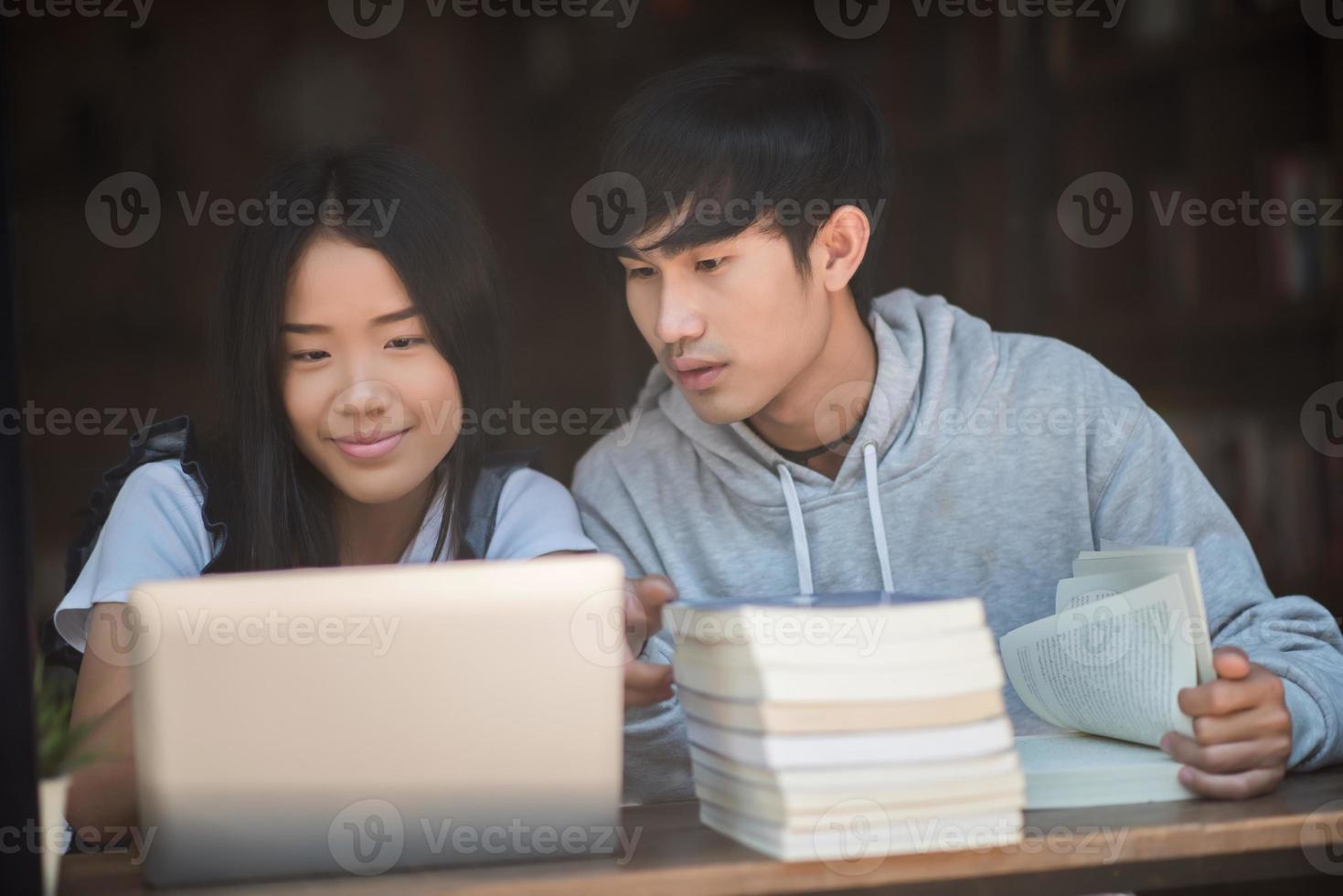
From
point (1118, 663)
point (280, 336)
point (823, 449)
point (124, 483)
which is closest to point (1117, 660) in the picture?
point (1118, 663)

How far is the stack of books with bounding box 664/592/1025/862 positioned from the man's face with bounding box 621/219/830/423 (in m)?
0.63

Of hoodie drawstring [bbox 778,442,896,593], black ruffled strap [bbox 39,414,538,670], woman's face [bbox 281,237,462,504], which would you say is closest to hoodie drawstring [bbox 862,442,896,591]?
hoodie drawstring [bbox 778,442,896,593]

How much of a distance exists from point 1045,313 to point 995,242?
13cm

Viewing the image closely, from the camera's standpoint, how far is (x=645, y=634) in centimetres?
148

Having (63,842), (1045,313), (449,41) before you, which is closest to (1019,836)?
(63,842)

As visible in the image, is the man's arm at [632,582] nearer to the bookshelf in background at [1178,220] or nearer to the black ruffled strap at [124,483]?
the black ruffled strap at [124,483]

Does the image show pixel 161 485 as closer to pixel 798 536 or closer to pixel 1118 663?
pixel 798 536

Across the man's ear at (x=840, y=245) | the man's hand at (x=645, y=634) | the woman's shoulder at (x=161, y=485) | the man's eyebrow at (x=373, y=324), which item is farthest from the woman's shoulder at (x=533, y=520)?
the man's ear at (x=840, y=245)

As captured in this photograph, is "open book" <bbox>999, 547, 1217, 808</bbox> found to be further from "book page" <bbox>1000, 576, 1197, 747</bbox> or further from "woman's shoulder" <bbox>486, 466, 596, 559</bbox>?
"woman's shoulder" <bbox>486, 466, 596, 559</bbox>

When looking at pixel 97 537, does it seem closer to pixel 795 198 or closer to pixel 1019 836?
pixel 795 198

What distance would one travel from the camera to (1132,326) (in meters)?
2.10

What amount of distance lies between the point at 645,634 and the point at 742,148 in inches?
26.0

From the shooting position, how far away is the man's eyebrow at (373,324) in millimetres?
1598

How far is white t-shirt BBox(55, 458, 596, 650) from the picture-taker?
1513 millimetres
